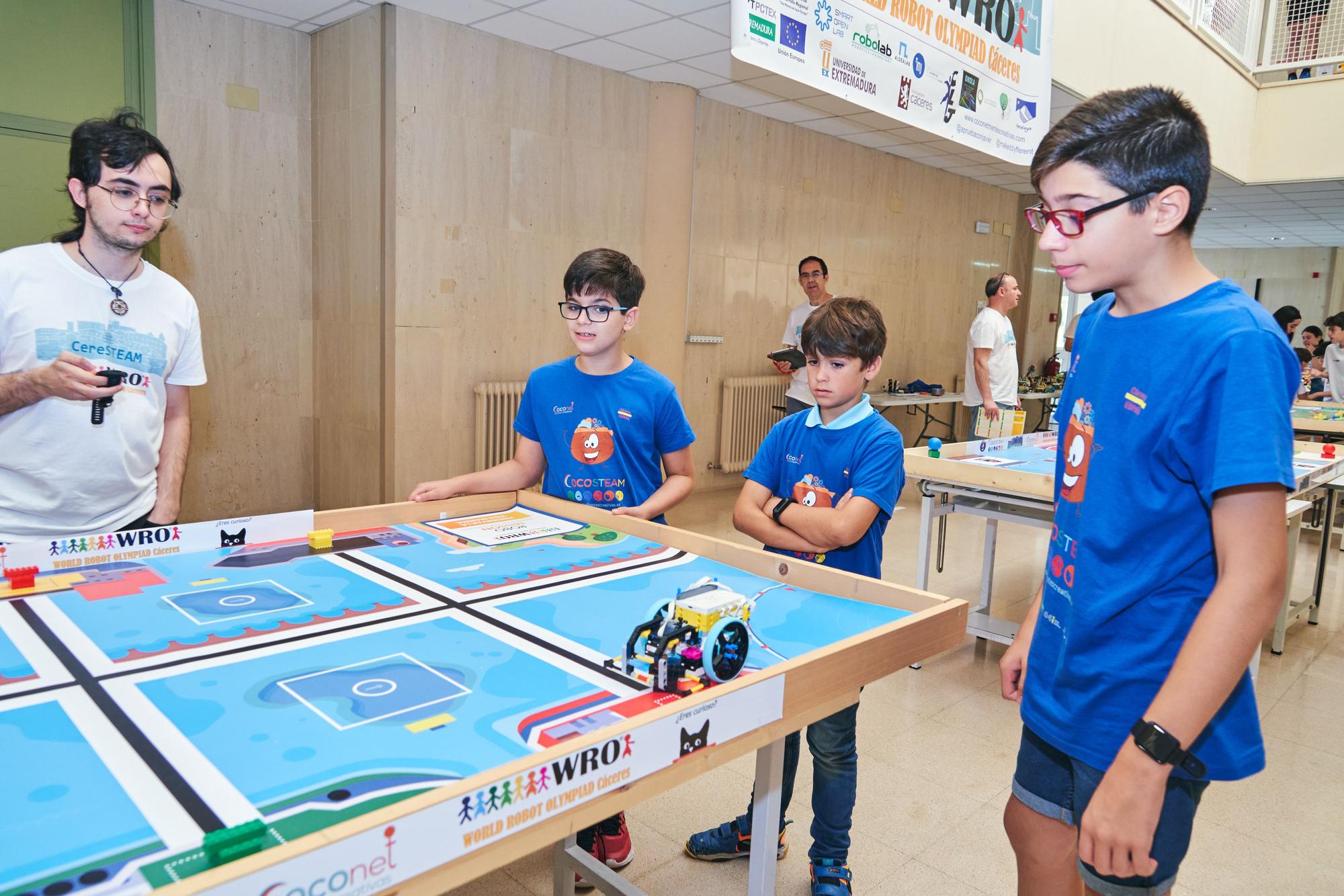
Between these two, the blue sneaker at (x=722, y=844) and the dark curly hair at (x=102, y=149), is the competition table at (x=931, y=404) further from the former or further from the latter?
the dark curly hair at (x=102, y=149)

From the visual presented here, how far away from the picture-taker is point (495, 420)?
4816 mm

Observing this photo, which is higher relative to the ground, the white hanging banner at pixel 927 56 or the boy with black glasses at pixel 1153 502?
the white hanging banner at pixel 927 56

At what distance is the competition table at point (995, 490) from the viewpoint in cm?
296

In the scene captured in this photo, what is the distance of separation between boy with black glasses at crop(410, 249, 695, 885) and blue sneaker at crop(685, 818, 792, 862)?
73 centimetres

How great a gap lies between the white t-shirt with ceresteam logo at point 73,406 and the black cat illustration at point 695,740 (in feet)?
4.88

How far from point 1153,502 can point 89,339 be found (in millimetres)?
1930

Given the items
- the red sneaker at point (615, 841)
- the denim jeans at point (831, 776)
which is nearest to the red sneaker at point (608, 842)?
the red sneaker at point (615, 841)

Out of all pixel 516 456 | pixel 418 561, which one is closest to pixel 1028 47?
pixel 516 456

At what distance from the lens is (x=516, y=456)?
2.17 metres

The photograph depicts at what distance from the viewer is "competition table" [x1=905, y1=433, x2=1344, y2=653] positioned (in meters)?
2.96

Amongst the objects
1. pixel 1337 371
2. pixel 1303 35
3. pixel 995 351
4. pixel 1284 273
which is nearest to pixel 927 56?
pixel 995 351

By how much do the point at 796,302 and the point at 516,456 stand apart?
194 inches

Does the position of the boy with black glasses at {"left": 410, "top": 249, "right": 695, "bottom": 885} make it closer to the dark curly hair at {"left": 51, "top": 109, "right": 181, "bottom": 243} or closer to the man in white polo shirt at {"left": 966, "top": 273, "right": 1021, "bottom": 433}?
the dark curly hair at {"left": 51, "top": 109, "right": 181, "bottom": 243}

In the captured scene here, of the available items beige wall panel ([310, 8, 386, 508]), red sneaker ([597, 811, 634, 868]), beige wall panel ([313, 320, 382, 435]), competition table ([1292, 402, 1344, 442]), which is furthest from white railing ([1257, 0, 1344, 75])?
red sneaker ([597, 811, 634, 868])
